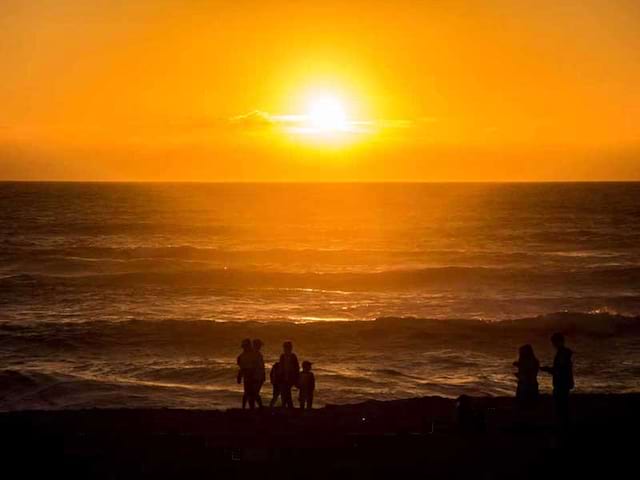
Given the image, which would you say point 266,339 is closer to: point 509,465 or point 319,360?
point 319,360

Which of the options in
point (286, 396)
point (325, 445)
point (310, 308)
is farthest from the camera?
point (310, 308)

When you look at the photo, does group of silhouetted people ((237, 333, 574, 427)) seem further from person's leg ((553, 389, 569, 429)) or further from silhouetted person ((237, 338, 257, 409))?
person's leg ((553, 389, 569, 429))

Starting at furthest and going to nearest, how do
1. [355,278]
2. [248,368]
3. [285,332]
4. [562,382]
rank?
[355,278] < [285,332] < [248,368] < [562,382]

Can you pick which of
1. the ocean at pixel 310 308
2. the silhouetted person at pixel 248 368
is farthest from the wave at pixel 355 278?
the silhouetted person at pixel 248 368

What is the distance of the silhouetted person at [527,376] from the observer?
15555 millimetres

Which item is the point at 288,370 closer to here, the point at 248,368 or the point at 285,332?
the point at 248,368

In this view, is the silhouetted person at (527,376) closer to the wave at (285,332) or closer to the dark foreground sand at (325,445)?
the dark foreground sand at (325,445)

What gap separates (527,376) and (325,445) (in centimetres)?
443

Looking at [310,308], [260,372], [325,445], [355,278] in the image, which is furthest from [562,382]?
[355,278]

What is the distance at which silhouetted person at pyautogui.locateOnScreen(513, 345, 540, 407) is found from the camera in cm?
1555

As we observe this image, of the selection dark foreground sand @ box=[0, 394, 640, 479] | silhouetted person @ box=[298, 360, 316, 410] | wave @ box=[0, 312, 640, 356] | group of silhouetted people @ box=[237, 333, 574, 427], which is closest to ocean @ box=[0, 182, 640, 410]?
wave @ box=[0, 312, 640, 356]

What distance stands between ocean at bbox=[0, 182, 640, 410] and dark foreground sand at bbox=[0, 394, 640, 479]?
5735mm

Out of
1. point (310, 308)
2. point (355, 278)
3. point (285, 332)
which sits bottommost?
point (285, 332)

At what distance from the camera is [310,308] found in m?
39.8
